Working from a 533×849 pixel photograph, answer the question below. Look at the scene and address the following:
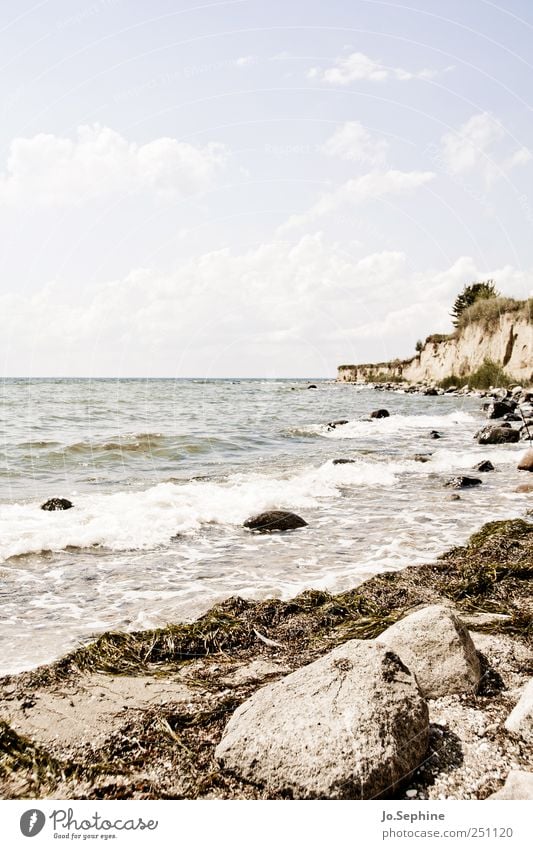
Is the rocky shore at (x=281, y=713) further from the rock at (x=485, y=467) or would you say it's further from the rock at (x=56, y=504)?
the rock at (x=485, y=467)

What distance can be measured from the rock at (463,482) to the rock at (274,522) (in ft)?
15.3

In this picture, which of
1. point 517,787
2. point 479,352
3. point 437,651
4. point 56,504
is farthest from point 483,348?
point 517,787

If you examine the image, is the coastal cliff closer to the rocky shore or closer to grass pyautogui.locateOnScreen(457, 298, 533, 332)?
grass pyautogui.locateOnScreen(457, 298, 533, 332)

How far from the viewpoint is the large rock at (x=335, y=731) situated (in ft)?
8.58

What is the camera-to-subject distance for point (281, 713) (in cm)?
295

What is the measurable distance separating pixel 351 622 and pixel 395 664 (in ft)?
6.67

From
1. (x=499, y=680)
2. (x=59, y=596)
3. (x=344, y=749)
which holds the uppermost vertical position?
(x=344, y=749)

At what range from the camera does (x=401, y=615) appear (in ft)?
16.7

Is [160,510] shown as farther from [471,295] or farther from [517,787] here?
[471,295]

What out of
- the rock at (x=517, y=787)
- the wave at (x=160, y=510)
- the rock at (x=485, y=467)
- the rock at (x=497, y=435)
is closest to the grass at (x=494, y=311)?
the rock at (x=497, y=435)

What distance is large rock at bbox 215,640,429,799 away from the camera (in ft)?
8.58
